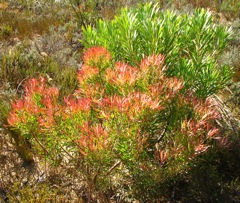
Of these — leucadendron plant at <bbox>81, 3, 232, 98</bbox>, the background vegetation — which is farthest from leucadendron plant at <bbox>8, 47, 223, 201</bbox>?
leucadendron plant at <bbox>81, 3, 232, 98</bbox>

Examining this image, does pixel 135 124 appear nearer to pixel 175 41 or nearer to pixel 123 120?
pixel 123 120

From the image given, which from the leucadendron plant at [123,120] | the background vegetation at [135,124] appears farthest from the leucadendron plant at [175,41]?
the leucadendron plant at [123,120]

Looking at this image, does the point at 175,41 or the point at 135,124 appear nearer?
the point at 135,124

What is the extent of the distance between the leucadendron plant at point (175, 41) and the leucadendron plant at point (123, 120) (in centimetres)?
28

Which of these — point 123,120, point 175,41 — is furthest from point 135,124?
point 175,41

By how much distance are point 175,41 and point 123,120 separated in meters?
0.89

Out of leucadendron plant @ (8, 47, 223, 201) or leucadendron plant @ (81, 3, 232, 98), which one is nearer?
leucadendron plant @ (8, 47, 223, 201)

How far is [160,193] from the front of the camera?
79.3 inches

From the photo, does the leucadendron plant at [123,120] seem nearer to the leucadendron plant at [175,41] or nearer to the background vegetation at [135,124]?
the background vegetation at [135,124]

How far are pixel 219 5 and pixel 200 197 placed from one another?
22.9ft

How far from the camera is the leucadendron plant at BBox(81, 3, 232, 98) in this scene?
197 centimetres

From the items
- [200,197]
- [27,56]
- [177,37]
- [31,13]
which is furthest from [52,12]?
[200,197]

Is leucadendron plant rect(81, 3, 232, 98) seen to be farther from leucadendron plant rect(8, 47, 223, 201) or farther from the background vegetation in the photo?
leucadendron plant rect(8, 47, 223, 201)

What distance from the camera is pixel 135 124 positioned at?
1.50 meters
